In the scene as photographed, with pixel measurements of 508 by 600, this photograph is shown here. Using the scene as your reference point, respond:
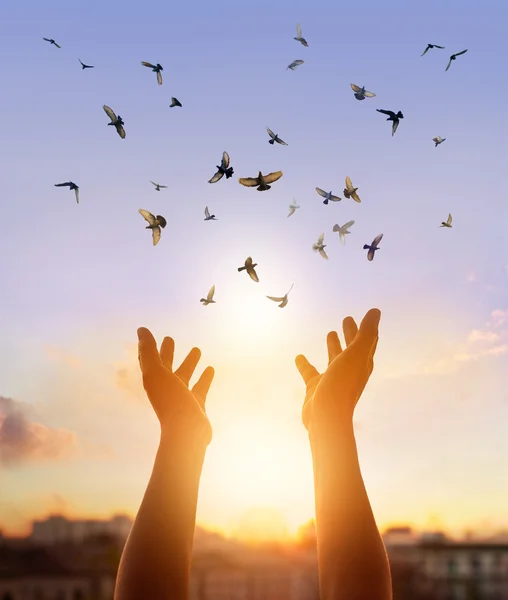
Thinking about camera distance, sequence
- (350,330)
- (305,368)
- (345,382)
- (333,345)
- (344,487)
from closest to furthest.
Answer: (344,487), (345,382), (350,330), (333,345), (305,368)

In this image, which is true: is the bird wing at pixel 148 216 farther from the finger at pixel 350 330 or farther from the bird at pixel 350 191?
the finger at pixel 350 330

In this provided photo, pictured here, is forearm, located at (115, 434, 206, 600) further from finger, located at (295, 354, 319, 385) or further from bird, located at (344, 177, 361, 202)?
bird, located at (344, 177, 361, 202)

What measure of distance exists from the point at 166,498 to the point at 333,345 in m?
2.13

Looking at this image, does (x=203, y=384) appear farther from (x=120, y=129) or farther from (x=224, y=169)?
(x=120, y=129)

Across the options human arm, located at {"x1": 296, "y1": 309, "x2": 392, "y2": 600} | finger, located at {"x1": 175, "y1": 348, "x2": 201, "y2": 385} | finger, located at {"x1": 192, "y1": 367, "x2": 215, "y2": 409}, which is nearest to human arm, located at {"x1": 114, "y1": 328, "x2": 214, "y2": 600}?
finger, located at {"x1": 175, "y1": 348, "x2": 201, "y2": 385}

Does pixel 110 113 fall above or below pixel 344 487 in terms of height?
above

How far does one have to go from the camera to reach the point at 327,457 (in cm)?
378

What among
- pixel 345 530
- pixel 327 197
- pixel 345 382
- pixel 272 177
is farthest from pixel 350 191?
pixel 345 530

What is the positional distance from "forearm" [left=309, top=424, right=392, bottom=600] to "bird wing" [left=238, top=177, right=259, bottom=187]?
11.1 feet

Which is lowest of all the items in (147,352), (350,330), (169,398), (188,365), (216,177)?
(169,398)

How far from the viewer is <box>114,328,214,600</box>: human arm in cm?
322

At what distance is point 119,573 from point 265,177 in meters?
4.40

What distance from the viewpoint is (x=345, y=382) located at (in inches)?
164

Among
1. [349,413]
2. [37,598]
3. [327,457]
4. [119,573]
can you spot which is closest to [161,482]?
[119,573]
